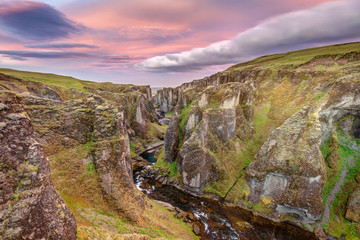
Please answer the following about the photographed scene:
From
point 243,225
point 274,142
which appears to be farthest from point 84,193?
point 274,142

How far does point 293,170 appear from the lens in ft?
100.0

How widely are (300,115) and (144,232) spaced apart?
35.3 metres

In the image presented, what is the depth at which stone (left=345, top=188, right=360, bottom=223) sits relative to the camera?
86.8ft

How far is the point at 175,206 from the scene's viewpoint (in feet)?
109

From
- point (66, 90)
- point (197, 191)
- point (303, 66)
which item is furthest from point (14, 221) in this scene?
point (303, 66)

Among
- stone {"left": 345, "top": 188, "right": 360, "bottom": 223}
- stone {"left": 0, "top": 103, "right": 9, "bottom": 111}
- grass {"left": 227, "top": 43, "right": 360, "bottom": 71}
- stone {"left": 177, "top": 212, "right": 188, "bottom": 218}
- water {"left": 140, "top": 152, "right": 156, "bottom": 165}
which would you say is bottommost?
water {"left": 140, "top": 152, "right": 156, "bottom": 165}

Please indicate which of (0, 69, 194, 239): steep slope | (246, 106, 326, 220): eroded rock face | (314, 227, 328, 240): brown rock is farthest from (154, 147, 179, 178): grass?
(314, 227, 328, 240): brown rock

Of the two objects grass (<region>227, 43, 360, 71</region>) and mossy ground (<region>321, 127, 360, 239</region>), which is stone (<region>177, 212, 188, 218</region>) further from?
grass (<region>227, 43, 360, 71</region>)

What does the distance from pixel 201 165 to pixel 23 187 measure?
103 feet

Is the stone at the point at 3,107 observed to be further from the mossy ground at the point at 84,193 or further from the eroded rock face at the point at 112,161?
the eroded rock face at the point at 112,161

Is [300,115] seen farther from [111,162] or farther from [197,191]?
[111,162]

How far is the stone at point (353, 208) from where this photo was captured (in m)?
26.5

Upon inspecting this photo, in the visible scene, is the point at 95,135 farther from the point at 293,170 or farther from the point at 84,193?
the point at 293,170

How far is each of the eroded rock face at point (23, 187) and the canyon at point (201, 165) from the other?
0.05 metres
